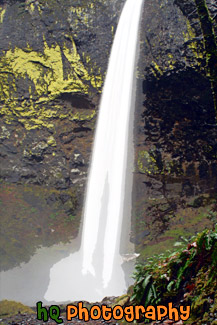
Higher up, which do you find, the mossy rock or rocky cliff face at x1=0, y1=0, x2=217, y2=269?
rocky cliff face at x1=0, y1=0, x2=217, y2=269

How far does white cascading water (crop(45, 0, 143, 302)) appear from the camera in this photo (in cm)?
1309

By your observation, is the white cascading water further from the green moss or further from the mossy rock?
the mossy rock

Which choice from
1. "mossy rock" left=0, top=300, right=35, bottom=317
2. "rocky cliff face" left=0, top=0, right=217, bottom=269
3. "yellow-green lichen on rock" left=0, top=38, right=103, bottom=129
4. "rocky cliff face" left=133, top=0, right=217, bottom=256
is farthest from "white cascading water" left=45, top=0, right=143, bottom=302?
"yellow-green lichen on rock" left=0, top=38, right=103, bottom=129

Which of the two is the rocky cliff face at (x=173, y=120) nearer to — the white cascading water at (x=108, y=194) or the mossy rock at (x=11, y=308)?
the white cascading water at (x=108, y=194)

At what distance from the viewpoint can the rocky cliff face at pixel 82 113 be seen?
57.3 feet

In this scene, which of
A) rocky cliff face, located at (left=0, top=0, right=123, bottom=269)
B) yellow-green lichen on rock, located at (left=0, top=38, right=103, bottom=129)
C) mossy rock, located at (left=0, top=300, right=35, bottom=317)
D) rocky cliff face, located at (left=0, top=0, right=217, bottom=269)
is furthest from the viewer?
yellow-green lichen on rock, located at (left=0, top=38, right=103, bottom=129)

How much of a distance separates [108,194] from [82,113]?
18.6ft

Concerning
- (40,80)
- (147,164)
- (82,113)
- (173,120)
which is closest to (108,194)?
(147,164)

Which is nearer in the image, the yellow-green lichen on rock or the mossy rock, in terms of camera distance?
the mossy rock

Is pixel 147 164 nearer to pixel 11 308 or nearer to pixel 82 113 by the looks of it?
pixel 82 113

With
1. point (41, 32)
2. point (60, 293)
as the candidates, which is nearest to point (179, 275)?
point (60, 293)

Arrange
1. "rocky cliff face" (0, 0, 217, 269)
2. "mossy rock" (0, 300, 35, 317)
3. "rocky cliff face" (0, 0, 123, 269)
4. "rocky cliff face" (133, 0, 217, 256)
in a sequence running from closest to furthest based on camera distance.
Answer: "mossy rock" (0, 300, 35, 317), "rocky cliff face" (133, 0, 217, 256), "rocky cliff face" (0, 0, 217, 269), "rocky cliff face" (0, 0, 123, 269)

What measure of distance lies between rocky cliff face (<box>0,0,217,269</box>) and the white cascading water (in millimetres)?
620

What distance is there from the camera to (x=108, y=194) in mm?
17328
